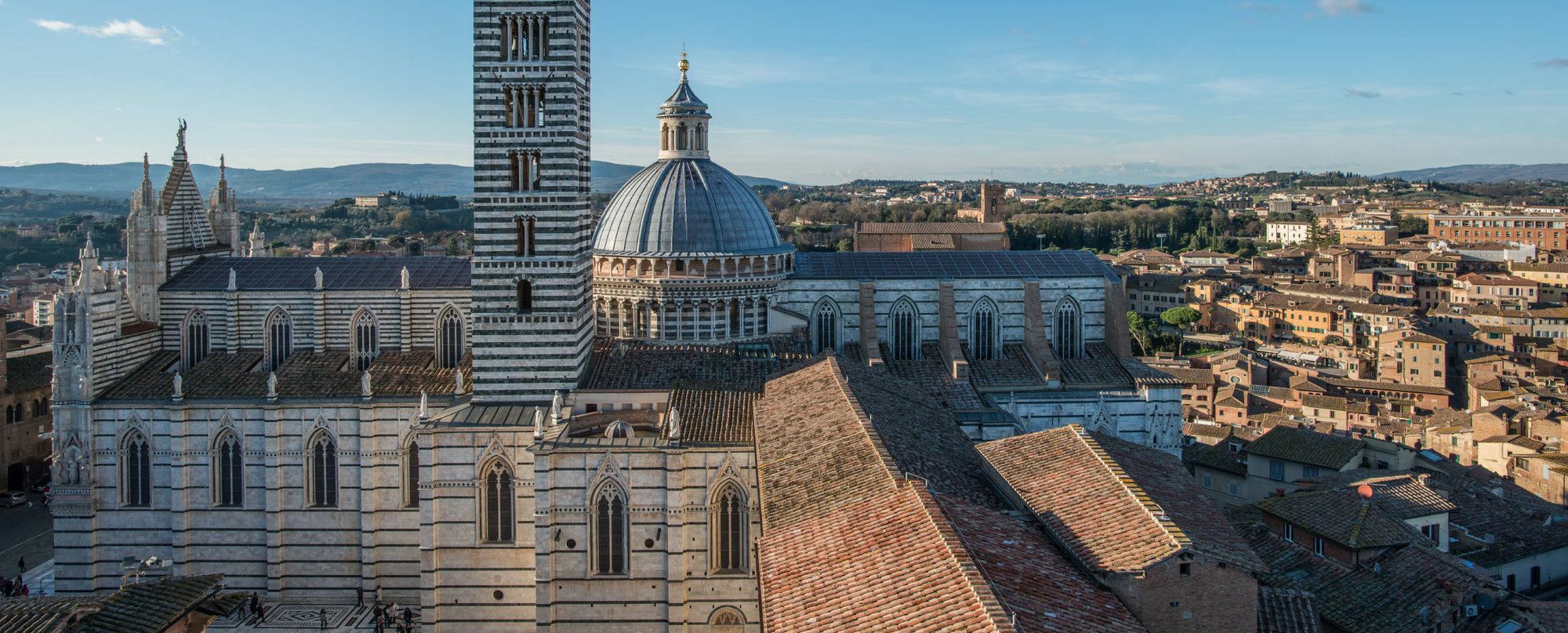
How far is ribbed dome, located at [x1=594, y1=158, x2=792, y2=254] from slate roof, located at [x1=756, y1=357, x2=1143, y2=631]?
12.5m

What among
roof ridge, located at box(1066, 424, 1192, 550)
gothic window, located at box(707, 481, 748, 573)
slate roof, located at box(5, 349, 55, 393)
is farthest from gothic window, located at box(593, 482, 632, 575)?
slate roof, located at box(5, 349, 55, 393)

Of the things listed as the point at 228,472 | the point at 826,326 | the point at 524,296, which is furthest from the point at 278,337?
the point at 826,326

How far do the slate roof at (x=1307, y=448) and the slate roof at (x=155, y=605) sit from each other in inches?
1169

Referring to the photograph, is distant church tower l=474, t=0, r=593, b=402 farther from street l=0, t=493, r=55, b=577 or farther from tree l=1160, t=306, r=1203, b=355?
tree l=1160, t=306, r=1203, b=355

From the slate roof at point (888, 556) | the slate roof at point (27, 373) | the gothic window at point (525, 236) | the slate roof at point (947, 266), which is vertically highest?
the gothic window at point (525, 236)

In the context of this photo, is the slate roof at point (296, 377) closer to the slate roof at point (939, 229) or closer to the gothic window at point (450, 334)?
the gothic window at point (450, 334)

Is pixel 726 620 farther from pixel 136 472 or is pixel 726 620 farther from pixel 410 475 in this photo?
pixel 136 472

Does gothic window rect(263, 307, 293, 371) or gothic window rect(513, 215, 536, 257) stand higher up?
gothic window rect(513, 215, 536, 257)

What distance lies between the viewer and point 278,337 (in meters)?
36.1

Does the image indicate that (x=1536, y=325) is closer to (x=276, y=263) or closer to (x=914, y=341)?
(x=914, y=341)

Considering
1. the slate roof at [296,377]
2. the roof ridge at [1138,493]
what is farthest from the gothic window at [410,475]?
the roof ridge at [1138,493]

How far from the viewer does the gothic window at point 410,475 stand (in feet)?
108

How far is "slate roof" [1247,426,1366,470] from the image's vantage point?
37781mm

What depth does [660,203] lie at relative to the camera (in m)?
36.2
